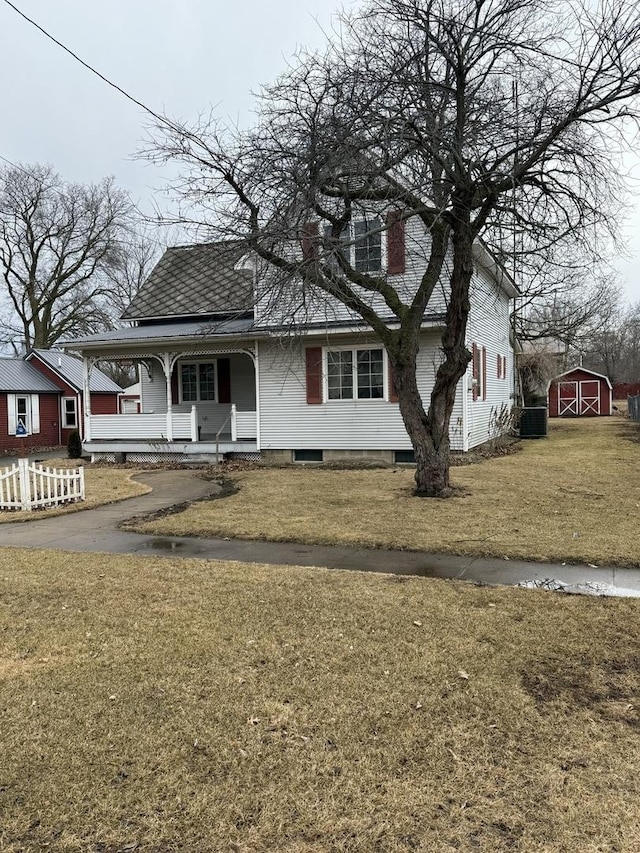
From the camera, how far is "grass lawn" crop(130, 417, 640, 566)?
6891mm

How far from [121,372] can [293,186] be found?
4138 centimetres

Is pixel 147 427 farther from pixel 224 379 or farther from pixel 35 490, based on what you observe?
pixel 35 490

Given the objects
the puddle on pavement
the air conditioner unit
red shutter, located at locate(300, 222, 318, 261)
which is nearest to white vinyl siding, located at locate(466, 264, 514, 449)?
the air conditioner unit

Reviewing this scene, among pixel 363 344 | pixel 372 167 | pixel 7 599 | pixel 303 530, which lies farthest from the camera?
pixel 363 344

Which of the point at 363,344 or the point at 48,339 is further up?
the point at 48,339

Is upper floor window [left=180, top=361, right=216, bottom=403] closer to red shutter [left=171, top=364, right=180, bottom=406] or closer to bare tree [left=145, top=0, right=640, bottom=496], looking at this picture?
red shutter [left=171, top=364, right=180, bottom=406]

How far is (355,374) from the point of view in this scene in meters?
15.1

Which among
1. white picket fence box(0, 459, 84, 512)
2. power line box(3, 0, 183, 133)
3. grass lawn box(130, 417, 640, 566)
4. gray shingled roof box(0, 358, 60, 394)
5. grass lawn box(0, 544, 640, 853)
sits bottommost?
grass lawn box(0, 544, 640, 853)

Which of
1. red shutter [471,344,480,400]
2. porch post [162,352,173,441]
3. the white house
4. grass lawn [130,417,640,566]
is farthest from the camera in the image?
porch post [162,352,173,441]

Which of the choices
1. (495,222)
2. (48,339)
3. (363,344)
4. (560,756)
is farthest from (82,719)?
(48,339)

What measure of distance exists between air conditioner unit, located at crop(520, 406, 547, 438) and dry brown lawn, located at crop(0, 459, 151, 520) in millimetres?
14541

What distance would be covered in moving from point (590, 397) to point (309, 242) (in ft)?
119

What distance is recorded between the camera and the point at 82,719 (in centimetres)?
321

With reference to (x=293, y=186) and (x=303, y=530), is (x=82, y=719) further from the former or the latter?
(x=293, y=186)
